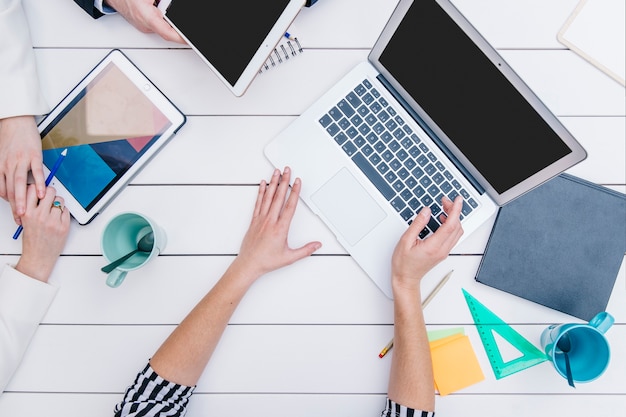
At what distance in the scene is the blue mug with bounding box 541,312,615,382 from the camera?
2.92ft

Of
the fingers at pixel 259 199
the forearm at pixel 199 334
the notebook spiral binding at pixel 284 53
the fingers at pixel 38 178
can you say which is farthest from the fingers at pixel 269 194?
the fingers at pixel 38 178

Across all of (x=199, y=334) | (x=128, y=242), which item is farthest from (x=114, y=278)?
(x=199, y=334)

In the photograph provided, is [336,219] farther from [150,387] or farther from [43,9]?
[43,9]

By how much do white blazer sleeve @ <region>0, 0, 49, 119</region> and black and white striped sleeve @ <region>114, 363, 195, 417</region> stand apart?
1.91 feet

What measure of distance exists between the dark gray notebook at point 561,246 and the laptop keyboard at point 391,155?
0.13 metres

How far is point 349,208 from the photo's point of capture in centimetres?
96

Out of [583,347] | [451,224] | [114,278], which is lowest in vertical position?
[583,347]

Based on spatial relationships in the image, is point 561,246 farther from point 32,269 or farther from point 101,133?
point 32,269

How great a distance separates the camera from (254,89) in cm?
101

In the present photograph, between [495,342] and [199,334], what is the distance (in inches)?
23.6

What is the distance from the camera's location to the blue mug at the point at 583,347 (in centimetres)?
89

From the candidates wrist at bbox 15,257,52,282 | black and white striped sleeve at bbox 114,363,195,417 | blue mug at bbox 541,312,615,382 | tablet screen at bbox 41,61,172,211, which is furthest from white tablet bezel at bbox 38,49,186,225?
blue mug at bbox 541,312,615,382

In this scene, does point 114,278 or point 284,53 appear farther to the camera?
point 284,53

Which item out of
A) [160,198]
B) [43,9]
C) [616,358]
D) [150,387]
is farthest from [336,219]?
[43,9]
